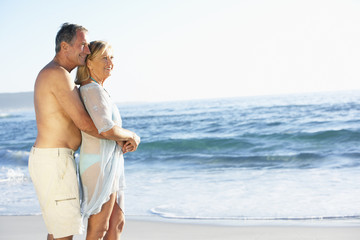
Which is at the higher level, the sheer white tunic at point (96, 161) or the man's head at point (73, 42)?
the man's head at point (73, 42)

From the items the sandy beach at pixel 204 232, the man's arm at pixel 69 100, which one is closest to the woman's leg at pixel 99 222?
the man's arm at pixel 69 100

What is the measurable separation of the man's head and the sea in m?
2.58

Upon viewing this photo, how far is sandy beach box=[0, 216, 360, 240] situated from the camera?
389 cm

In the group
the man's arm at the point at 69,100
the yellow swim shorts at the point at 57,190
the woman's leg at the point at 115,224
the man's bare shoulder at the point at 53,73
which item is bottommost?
the woman's leg at the point at 115,224

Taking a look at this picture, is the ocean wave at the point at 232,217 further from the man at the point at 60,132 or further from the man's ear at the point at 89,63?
the man's ear at the point at 89,63

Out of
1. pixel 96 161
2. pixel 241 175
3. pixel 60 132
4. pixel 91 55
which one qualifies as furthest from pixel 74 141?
pixel 241 175

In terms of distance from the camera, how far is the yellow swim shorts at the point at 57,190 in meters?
2.52

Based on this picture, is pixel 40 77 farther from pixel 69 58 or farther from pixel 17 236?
pixel 17 236

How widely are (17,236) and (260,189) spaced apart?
3.34 metres

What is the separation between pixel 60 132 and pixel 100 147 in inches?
10.1

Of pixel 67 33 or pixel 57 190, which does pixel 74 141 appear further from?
pixel 67 33

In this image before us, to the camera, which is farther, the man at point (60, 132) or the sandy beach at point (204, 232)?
the sandy beach at point (204, 232)

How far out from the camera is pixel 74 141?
2.64 m

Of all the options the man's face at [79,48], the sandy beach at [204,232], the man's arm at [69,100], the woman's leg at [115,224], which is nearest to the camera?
the man's arm at [69,100]
